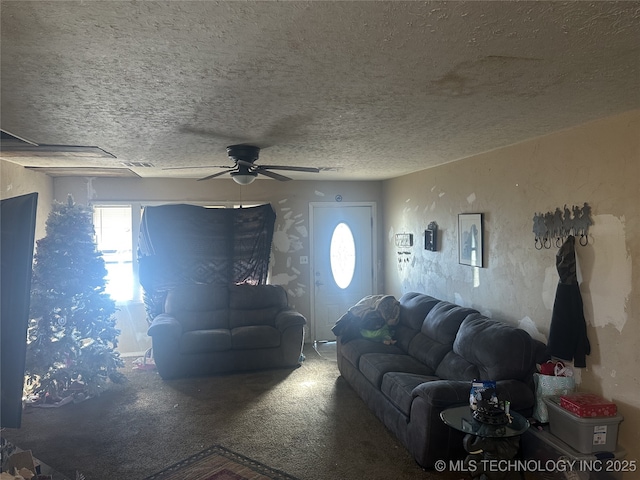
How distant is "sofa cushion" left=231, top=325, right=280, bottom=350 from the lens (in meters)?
5.00

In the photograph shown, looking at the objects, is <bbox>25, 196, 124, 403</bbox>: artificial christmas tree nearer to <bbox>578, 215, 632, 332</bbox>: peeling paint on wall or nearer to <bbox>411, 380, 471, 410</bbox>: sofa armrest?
<bbox>411, 380, 471, 410</bbox>: sofa armrest

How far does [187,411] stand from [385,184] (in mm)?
4018

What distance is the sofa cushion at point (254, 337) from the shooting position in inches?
197

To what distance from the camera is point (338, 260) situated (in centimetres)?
648

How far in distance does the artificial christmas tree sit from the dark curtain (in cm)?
116

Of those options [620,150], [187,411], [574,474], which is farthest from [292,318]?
[620,150]

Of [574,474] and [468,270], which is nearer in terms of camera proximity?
[574,474]

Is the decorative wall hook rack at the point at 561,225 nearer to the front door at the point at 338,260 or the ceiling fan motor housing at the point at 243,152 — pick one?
the ceiling fan motor housing at the point at 243,152

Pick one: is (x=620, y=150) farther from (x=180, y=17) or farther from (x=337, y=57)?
(x=180, y=17)

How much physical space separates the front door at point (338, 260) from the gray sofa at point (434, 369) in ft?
5.81

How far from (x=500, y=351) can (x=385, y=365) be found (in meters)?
1.03

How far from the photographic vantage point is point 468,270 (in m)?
4.36

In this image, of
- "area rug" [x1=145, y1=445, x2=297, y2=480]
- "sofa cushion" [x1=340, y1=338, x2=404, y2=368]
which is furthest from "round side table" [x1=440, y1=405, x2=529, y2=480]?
"sofa cushion" [x1=340, y1=338, x2=404, y2=368]

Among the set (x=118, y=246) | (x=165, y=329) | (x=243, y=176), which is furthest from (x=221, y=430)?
(x=118, y=246)
